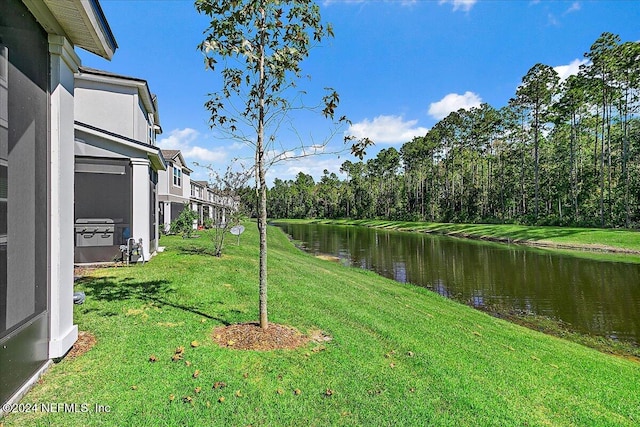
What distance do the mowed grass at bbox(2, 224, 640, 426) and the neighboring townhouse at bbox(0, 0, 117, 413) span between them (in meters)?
0.49

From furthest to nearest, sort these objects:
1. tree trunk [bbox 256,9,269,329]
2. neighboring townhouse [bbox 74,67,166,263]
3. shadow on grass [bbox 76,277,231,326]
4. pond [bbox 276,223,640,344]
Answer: pond [bbox 276,223,640,344] → neighboring townhouse [bbox 74,67,166,263] → shadow on grass [bbox 76,277,231,326] → tree trunk [bbox 256,9,269,329]

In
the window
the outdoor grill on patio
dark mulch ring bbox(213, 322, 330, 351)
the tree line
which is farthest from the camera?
the tree line

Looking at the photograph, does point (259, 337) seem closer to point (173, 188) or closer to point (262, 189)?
point (262, 189)

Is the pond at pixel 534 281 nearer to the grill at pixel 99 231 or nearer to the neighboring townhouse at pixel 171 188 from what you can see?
the grill at pixel 99 231

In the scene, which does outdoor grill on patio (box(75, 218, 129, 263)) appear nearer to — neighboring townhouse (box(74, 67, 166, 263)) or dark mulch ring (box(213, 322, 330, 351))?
neighboring townhouse (box(74, 67, 166, 263))

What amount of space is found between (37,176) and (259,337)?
3446 mm

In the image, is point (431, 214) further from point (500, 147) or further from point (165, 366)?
point (165, 366)

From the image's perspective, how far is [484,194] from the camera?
5284 centimetres

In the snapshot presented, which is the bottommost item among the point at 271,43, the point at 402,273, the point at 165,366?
the point at 402,273

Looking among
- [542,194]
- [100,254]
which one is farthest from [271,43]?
[542,194]

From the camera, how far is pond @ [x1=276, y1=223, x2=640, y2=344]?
1038 cm

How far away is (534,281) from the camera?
15.1 meters

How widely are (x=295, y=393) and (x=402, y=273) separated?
14.3 m

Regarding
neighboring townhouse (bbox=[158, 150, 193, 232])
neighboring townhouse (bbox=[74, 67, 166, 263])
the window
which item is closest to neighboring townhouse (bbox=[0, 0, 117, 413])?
Result: neighboring townhouse (bbox=[74, 67, 166, 263])
